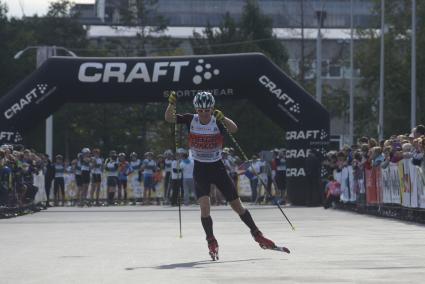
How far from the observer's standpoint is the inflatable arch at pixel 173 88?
33.4 meters

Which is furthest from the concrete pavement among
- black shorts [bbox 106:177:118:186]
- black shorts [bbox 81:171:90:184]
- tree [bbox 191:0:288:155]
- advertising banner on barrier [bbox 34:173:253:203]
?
tree [bbox 191:0:288:155]

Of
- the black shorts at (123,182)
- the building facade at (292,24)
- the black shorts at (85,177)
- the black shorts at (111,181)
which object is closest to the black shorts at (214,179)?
the black shorts at (85,177)

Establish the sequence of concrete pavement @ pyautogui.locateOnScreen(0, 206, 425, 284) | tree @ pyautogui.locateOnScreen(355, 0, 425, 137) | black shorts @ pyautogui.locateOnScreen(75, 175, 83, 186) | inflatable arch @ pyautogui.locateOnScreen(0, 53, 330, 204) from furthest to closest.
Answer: tree @ pyautogui.locateOnScreen(355, 0, 425, 137)
black shorts @ pyautogui.locateOnScreen(75, 175, 83, 186)
inflatable arch @ pyautogui.locateOnScreen(0, 53, 330, 204)
concrete pavement @ pyautogui.locateOnScreen(0, 206, 425, 284)

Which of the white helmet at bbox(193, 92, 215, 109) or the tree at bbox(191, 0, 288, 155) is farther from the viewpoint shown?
the tree at bbox(191, 0, 288, 155)

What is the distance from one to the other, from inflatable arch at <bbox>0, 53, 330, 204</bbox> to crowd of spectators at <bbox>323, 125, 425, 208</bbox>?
115 centimetres

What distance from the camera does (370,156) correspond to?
2689 centimetres

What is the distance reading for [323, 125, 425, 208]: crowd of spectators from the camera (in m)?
22.3

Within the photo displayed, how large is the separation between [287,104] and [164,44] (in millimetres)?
44479

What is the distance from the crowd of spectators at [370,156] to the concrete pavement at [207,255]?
4.73 feet

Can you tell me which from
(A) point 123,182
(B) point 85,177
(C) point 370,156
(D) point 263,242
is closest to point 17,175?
(C) point 370,156

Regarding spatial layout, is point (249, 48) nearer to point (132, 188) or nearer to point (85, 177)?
point (132, 188)

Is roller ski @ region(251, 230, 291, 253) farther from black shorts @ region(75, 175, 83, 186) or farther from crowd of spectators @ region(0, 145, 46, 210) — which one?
black shorts @ region(75, 175, 83, 186)

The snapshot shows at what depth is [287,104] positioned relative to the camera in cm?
3350

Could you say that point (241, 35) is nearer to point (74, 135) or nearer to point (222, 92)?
point (74, 135)
